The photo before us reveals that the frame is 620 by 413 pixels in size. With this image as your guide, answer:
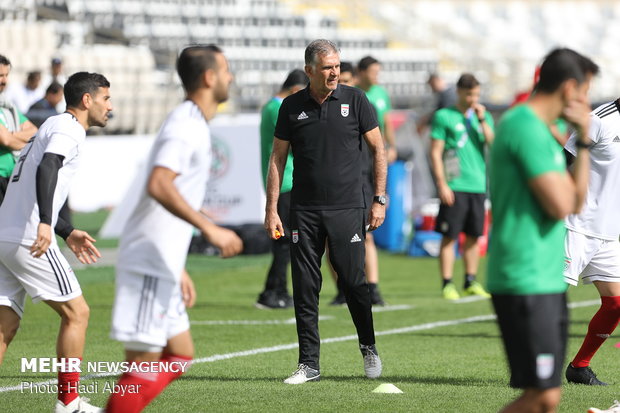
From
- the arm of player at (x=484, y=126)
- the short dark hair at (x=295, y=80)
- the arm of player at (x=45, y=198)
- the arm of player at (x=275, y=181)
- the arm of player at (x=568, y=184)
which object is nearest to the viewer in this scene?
the arm of player at (x=568, y=184)

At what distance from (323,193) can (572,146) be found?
1682 millimetres

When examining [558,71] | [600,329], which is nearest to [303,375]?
[600,329]

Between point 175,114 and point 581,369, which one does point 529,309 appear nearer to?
point 175,114

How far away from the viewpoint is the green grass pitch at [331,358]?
6836mm

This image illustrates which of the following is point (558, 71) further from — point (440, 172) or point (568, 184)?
point (440, 172)

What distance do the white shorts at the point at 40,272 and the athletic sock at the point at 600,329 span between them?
10.7 feet

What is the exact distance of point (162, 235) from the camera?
5.09m

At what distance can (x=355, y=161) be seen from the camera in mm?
7965

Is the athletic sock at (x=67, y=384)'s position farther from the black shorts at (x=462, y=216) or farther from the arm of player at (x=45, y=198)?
the black shorts at (x=462, y=216)

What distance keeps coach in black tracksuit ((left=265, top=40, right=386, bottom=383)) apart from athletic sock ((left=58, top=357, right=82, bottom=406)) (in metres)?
1.83

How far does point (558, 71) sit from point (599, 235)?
118 inches

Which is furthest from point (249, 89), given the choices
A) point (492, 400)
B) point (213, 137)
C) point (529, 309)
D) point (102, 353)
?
point (529, 309)

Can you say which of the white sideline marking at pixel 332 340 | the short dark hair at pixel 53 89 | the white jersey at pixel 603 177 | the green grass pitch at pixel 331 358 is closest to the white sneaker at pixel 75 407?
the green grass pitch at pixel 331 358

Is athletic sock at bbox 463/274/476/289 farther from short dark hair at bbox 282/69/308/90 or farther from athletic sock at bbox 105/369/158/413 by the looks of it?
athletic sock at bbox 105/369/158/413
